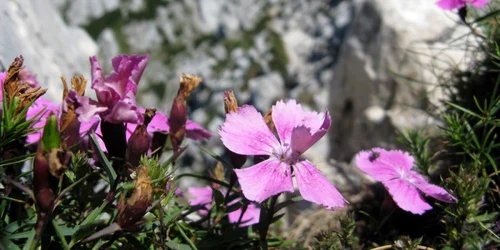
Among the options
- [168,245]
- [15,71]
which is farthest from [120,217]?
[15,71]

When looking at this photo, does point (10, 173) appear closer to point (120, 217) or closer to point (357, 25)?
point (120, 217)

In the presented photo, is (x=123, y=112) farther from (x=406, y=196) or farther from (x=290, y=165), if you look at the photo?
(x=406, y=196)

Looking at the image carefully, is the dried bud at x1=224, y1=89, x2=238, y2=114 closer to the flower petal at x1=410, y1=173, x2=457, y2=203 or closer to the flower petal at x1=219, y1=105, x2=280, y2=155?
the flower petal at x1=219, y1=105, x2=280, y2=155

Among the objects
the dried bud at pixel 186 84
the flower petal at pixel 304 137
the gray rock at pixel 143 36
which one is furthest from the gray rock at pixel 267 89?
the flower petal at pixel 304 137

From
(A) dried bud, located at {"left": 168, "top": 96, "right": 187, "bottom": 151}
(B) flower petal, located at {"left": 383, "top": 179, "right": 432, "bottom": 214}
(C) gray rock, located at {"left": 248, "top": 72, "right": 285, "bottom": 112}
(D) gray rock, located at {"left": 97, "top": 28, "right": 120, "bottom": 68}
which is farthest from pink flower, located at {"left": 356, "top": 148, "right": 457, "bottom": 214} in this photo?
(D) gray rock, located at {"left": 97, "top": 28, "right": 120, "bottom": 68}

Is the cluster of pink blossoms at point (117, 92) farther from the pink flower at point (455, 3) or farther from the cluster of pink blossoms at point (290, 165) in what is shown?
the pink flower at point (455, 3)

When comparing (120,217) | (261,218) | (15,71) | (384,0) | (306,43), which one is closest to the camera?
(120,217)

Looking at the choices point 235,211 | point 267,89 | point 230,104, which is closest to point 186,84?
point 230,104
